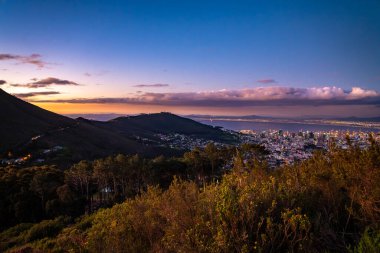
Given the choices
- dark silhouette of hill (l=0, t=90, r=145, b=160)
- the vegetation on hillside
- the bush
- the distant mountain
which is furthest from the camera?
dark silhouette of hill (l=0, t=90, r=145, b=160)

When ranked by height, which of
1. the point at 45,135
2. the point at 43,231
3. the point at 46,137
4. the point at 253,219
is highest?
the point at 253,219

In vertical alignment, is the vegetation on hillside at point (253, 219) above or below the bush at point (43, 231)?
above

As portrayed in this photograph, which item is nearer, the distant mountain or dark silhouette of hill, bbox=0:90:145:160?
the distant mountain

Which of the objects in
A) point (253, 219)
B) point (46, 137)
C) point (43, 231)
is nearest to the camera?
point (253, 219)

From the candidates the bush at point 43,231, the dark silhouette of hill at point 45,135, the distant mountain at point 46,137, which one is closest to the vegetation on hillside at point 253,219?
the bush at point 43,231

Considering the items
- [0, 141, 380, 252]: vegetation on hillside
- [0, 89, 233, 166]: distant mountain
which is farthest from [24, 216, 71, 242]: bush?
[0, 89, 233, 166]: distant mountain

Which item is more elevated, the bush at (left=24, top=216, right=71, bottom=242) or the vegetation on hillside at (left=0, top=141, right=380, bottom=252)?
the vegetation on hillside at (left=0, top=141, right=380, bottom=252)

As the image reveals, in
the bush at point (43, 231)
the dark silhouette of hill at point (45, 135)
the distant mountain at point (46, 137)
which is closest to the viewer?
the bush at point (43, 231)

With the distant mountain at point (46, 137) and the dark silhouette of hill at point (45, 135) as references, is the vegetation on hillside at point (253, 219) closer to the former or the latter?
the distant mountain at point (46, 137)

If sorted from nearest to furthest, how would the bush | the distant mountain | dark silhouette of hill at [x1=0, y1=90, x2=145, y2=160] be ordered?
the bush < the distant mountain < dark silhouette of hill at [x1=0, y1=90, x2=145, y2=160]

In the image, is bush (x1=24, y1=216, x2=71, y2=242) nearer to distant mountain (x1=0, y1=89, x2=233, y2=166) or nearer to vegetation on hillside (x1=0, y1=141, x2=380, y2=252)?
vegetation on hillside (x1=0, y1=141, x2=380, y2=252)

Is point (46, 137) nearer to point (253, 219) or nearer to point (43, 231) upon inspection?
point (43, 231)

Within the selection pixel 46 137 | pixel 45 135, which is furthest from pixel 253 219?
pixel 45 135
